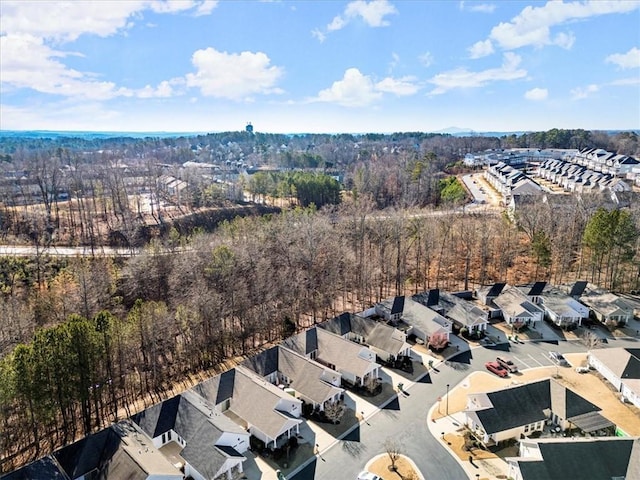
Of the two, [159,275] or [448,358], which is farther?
[159,275]

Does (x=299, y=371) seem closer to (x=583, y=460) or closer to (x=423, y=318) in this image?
(x=423, y=318)

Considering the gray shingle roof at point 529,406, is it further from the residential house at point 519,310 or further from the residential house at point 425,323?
the residential house at point 519,310

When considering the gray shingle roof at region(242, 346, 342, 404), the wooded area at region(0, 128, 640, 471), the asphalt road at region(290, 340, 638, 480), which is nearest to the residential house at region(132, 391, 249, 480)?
the asphalt road at region(290, 340, 638, 480)

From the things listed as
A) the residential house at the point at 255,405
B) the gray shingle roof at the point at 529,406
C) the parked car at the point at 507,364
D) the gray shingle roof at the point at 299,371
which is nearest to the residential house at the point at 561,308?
the parked car at the point at 507,364

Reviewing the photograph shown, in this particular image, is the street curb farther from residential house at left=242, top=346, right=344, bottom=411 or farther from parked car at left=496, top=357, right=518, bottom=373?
parked car at left=496, top=357, right=518, bottom=373

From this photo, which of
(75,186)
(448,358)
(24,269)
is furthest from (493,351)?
(75,186)

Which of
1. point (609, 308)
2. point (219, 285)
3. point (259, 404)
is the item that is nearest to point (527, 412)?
point (259, 404)

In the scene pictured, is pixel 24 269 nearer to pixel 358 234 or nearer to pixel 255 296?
pixel 255 296
